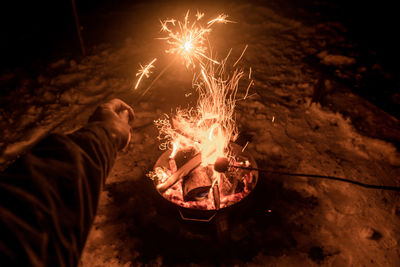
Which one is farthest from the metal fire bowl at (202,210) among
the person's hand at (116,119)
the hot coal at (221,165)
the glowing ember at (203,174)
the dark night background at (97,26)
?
the dark night background at (97,26)

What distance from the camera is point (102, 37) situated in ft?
20.3

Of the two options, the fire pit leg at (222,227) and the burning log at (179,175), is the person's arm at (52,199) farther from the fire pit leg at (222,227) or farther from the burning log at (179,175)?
the fire pit leg at (222,227)

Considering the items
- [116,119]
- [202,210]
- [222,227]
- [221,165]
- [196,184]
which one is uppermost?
[116,119]

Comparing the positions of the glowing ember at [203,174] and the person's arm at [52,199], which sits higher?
the person's arm at [52,199]

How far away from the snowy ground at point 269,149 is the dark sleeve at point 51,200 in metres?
1.47

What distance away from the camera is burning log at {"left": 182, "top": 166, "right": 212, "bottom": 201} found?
2.55 m

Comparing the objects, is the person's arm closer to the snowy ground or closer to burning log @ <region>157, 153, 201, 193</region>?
burning log @ <region>157, 153, 201, 193</region>

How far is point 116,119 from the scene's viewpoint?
2289mm

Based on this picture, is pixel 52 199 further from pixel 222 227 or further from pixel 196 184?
pixel 222 227

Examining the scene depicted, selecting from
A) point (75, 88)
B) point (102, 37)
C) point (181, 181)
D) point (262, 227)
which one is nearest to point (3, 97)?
point (75, 88)

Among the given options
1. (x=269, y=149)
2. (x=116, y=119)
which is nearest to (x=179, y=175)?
(x=116, y=119)

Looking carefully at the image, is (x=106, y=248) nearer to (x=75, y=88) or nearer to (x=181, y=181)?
(x=181, y=181)

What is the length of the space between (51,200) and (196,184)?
4.54 feet

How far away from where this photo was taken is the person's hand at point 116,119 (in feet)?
6.81
